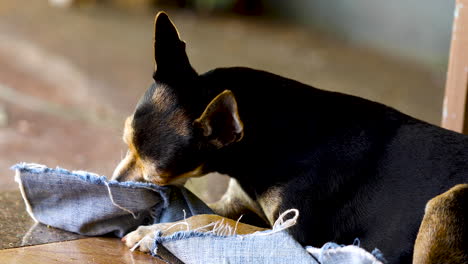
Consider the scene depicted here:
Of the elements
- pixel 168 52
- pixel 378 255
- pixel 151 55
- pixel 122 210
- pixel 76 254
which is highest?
pixel 168 52

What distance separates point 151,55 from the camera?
838 centimetres

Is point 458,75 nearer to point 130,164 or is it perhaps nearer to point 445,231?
point 445,231

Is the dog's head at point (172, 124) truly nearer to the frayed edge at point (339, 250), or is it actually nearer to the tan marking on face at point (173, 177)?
the tan marking on face at point (173, 177)

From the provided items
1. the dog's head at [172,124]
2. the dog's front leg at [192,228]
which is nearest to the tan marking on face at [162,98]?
the dog's head at [172,124]

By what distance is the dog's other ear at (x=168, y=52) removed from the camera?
11.5 feet

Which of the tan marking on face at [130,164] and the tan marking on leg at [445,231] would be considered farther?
the tan marking on face at [130,164]

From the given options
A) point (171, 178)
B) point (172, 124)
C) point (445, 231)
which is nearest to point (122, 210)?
point (171, 178)

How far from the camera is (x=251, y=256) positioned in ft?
10.7

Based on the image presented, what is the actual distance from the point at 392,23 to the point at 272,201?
6.09 metres

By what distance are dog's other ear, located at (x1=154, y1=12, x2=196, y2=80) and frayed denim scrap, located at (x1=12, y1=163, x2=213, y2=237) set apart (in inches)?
21.0

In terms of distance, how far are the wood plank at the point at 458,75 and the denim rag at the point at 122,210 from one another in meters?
1.51

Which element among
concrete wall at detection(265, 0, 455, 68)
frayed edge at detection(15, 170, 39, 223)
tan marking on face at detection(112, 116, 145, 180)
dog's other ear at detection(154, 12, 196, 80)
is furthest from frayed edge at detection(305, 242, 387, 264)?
concrete wall at detection(265, 0, 455, 68)

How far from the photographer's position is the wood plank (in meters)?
4.37

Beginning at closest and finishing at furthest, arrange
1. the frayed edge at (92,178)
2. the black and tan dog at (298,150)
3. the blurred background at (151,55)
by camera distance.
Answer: the black and tan dog at (298,150)
the frayed edge at (92,178)
the blurred background at (151,55)
